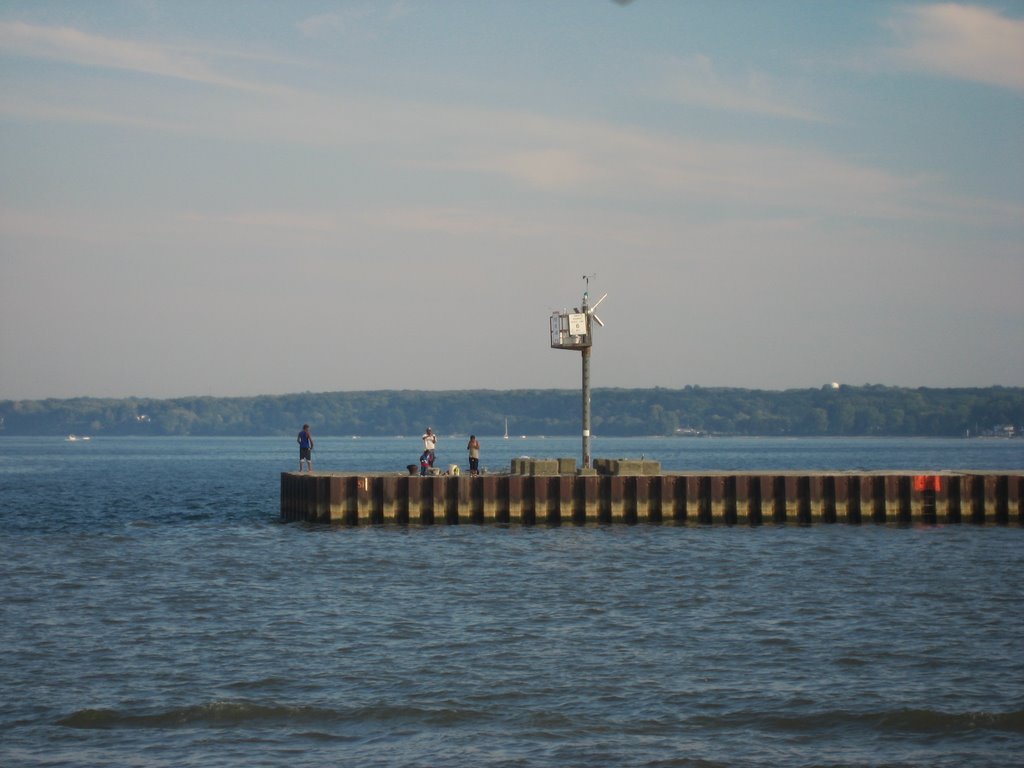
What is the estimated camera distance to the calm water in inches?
753

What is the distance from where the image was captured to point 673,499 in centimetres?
4644

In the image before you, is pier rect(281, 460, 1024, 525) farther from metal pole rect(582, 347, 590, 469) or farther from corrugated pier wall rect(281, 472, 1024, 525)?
metal pole rect(582, 347, 590, 469)

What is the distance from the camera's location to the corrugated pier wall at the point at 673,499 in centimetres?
4641

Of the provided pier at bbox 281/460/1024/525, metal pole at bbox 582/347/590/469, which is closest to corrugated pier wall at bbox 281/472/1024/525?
pier at bbox 281/460/1024/525

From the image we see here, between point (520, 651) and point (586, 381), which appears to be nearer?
point (520, 651)

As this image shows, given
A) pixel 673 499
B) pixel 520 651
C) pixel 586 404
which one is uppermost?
pixel 586 404

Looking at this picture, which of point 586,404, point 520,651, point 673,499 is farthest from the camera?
point 586,404

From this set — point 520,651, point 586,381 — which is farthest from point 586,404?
point 520,651

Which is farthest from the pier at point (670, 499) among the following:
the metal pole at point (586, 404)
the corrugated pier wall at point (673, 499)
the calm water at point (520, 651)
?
the calm water at point (520, 651)

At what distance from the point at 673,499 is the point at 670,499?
110 mm

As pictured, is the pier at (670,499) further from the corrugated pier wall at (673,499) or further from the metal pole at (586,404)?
the metal pole at (586,404)

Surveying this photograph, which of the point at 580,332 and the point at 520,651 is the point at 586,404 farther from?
the point at 520,651

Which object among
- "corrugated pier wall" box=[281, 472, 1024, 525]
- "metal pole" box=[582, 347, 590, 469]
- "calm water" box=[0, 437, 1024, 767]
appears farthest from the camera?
"metal pole" box=[582, 347, 590, 469]

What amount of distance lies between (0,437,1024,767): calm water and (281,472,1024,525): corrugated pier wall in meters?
2.00
